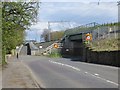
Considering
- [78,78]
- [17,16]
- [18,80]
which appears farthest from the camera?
[17,16]

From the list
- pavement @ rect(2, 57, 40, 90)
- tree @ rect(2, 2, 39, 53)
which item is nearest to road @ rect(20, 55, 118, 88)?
pavement @ rect(2, 57, 40, 90)

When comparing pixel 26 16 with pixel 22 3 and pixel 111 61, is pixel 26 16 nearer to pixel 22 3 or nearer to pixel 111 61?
pixel 22 3

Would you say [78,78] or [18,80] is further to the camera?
[78,78]

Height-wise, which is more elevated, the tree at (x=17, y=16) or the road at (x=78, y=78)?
the tree at (x=17, y=16)

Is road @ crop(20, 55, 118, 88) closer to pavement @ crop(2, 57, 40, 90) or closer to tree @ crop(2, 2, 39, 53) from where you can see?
pavement @ crop(2, 57, 40, 90)

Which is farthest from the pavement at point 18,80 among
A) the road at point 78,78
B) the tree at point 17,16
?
the tree at point 17,16

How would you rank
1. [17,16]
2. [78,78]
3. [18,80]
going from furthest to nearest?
[17,16]
[78,78]
[18,80]

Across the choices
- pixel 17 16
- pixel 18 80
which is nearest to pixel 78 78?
pixel 18 80

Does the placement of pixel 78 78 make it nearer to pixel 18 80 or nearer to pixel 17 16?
pixel 18 80

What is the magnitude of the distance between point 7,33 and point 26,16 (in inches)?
100

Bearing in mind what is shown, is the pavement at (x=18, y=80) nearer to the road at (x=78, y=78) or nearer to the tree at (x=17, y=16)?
the road at (x=78, y=78)

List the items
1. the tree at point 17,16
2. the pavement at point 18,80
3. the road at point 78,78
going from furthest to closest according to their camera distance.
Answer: the tree at point 17,16 → the road at point 78,78 → the pavement at point 18,80

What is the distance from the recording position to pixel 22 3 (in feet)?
120

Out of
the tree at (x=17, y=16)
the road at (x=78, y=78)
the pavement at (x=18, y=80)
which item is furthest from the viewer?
the tree at (x=17, y=16)
